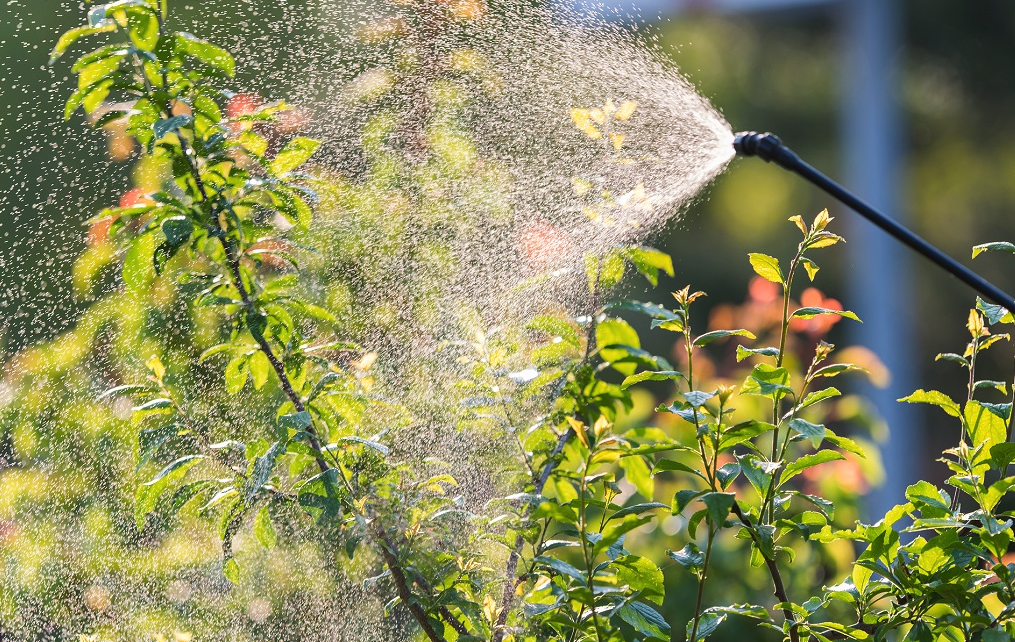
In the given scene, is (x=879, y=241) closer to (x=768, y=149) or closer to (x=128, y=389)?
(x=768, y=149)

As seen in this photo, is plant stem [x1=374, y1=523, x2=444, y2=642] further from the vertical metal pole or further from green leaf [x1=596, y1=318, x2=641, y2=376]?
the vertical metal pole

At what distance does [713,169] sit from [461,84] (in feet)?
1.81

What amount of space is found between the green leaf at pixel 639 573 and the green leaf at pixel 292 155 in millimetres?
636

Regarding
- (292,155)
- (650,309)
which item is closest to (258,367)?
(292,155)

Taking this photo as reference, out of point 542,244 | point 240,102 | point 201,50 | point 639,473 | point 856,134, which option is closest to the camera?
point 201,50

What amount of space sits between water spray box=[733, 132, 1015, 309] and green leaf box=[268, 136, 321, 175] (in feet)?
1.83

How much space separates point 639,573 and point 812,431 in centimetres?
25

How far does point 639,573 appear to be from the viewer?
1.18m

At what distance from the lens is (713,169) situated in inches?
72.2

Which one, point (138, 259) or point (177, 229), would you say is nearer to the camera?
point (177, 229)

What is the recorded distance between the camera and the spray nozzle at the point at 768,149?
1104 millimetres

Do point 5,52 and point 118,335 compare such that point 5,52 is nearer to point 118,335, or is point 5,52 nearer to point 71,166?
point 71,166

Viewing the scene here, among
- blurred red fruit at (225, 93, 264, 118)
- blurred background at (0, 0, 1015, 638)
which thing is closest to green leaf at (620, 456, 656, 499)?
blurred red fruit at (225, 93, 264, 118)

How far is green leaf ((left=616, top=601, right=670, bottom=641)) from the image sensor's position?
1130 mm
